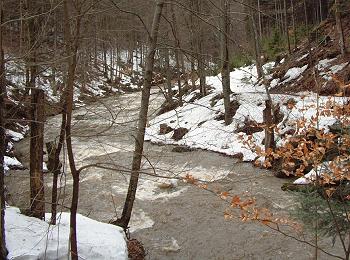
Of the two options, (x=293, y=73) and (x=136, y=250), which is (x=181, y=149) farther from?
(x=293, y=73)

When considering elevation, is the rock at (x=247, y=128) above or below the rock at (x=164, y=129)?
above

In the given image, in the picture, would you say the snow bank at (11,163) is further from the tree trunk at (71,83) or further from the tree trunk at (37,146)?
the tree trunk at (71,83)

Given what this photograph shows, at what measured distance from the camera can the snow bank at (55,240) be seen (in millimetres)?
5613

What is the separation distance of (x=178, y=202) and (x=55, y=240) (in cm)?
440

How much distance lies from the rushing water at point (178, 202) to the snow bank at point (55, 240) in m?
0.54

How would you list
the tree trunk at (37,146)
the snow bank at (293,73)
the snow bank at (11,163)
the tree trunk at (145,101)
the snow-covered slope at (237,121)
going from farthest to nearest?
the snow bank at (293,73), the snow-covered slope at (237,121), the snow bank at (11,163), the tree trunk at (145,101), the tree trunk at (37,146)

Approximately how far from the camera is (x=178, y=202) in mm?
9914

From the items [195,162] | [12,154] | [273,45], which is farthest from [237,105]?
[273,45]

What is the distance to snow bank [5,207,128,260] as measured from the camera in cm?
561

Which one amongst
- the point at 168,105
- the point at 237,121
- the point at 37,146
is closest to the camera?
the point at 37,146

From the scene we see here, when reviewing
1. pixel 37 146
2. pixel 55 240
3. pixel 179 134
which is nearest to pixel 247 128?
pixel 179 134

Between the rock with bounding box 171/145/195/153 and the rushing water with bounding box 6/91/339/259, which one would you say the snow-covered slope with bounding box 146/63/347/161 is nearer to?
the rock with bounding box 171/145/195/153

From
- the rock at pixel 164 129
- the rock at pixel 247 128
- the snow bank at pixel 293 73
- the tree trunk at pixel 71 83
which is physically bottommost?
the rock at pixel 164 129

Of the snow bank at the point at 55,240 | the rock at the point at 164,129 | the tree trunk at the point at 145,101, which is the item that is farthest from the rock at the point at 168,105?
the snow bank at the point at 55,240
